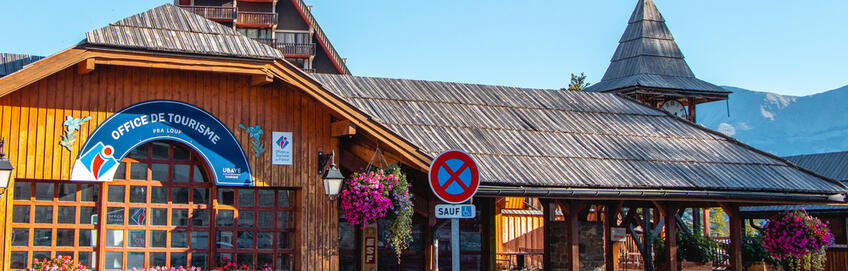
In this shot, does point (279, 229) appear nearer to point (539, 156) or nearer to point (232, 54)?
point (232, 54)

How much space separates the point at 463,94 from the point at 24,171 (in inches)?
362

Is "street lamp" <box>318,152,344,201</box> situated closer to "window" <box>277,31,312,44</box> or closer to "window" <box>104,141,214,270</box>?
"window" <box>104,141,214,270</box>

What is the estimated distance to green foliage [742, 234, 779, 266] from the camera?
21031 mm

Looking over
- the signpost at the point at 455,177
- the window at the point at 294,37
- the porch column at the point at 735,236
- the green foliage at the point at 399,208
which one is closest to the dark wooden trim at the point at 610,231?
the porch column at the point at 735,236

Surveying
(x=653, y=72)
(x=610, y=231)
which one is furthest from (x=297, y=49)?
(x=610, y=231)

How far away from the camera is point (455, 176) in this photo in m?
9.67

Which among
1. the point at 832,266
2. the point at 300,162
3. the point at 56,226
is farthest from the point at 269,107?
the point at 832,266

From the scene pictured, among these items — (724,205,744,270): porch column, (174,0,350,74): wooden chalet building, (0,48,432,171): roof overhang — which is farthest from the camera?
(174,0,350,74): wooden chalet building

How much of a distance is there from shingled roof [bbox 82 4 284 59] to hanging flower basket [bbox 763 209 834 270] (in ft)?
35.8

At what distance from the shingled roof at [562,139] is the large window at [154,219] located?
245cm

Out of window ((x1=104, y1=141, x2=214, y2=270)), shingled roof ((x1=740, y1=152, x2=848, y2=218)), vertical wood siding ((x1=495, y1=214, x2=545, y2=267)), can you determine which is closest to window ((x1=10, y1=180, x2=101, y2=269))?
window ((x1=104, y1=141, x2=214, y2=270))

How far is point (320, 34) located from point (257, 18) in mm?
3547

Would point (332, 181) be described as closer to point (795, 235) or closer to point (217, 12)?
point (795, 235)

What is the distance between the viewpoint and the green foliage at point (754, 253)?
21031mm
